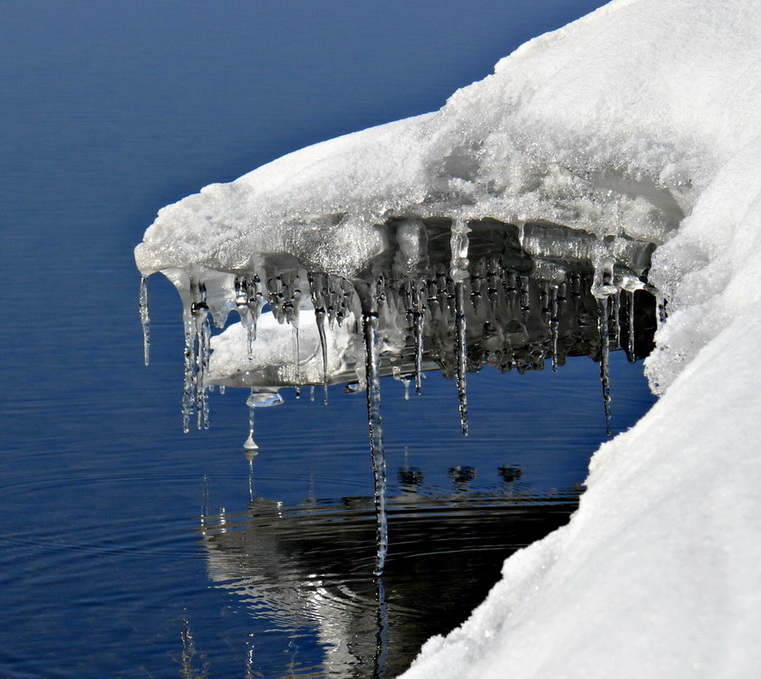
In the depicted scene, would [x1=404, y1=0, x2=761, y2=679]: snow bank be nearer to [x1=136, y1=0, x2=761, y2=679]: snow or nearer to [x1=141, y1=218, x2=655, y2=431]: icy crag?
[x1=136, y1=0, x2=761, y2=679]: snow

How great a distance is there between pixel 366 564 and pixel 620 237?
3315 millimetres

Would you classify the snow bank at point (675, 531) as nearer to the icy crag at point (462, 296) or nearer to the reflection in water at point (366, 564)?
the icy crag at point (462, 296)

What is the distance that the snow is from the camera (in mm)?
1301

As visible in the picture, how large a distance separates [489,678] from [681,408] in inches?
22.7

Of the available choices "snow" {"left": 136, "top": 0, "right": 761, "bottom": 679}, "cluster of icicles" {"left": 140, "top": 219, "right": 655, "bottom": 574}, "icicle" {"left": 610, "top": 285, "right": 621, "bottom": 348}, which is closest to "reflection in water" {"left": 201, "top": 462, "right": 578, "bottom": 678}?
"cluster of icicles" {"left": 140, "top": 219, "right": 655, "bottom": 574}

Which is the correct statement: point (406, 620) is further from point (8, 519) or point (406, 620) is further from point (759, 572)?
point (759, 572)

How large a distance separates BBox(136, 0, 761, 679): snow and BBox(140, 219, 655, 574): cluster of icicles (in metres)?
0.10

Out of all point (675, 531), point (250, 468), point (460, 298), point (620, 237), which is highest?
point (620, 237)

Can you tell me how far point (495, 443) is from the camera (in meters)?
12.0

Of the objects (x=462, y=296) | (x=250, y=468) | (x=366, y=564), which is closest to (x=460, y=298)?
(x=462, y=296)

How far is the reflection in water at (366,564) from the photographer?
572 centimetres

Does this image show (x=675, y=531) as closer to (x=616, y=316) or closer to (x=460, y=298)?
(x=460, y=298)

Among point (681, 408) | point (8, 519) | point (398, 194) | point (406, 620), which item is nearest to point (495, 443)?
point (8, 519)

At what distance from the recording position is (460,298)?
5230 millimetres
